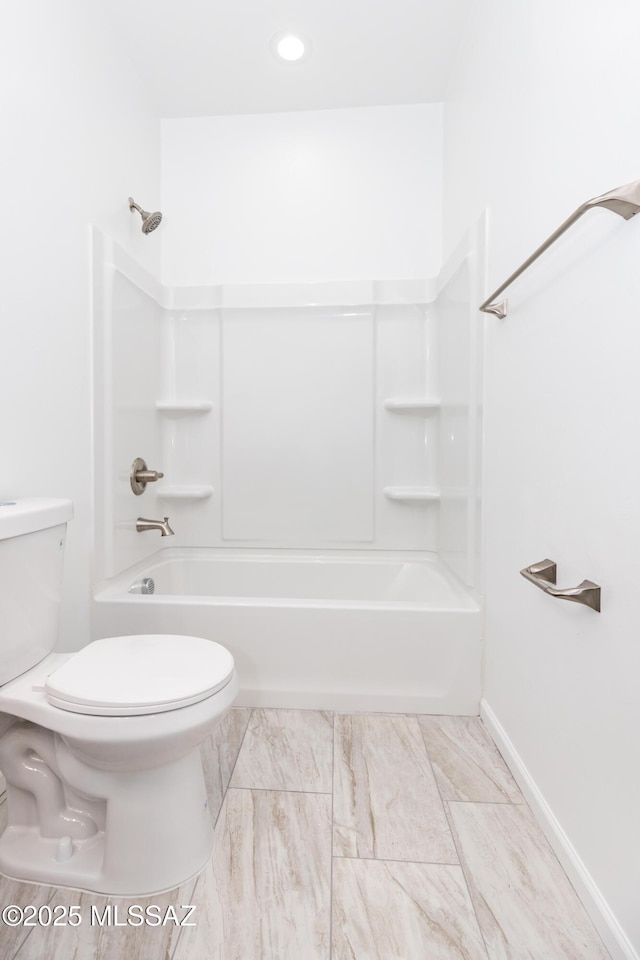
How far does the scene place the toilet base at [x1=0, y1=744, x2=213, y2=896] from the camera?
958 millimetres

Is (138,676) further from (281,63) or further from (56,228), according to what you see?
(281,63)

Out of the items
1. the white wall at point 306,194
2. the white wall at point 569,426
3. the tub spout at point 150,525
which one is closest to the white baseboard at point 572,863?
the white wall at point 569,426

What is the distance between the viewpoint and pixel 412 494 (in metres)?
2.16

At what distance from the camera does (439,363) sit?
2125mm

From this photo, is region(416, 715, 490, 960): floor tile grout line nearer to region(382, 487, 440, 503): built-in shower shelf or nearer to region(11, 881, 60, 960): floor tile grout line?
region(11, 881, 60, 960): floor tile grout line

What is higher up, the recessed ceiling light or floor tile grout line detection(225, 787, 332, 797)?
the recessed ceiling light

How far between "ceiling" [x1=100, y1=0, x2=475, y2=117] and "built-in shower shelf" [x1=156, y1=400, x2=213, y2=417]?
51.6 inches

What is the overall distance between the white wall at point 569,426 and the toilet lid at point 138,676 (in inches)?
29.0

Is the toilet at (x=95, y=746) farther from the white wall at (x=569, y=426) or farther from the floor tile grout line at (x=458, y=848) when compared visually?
the white wall at (x=569, y=426)

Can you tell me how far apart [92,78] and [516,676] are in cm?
229

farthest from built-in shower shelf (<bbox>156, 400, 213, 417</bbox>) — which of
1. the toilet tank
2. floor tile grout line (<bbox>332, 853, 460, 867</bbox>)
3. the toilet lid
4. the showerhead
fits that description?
floor tile grout line (<bbox>332, 853, 460, 867</bbox>)

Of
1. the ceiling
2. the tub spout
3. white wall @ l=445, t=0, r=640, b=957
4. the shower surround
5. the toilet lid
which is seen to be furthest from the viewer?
the shower surround

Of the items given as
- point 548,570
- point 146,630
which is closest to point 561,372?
point 548,570

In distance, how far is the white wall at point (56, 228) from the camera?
1263 millimetres
